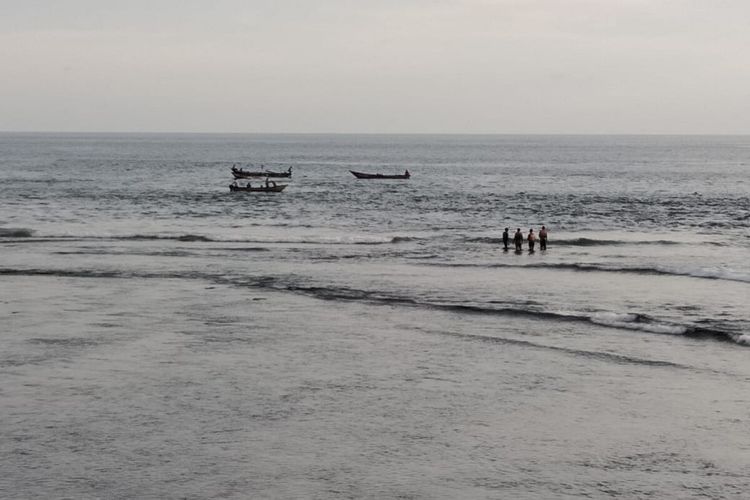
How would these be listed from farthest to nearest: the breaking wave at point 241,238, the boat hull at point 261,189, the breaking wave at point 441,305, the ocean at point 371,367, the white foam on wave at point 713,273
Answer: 1. the boat hull at point 261,189
2. the breaking wave at point 241,238
3. the white foam on wave at point 713,273
4. the breaking wave at point 441,305
5. the ocean at point 371,367

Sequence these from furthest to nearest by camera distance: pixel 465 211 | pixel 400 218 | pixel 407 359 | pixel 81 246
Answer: pixel 465 211, pixel 400 218, pixel 81 246, pixel 407 359

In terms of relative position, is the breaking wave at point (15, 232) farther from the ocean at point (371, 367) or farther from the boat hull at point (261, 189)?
the boat hull at point (261, 189)

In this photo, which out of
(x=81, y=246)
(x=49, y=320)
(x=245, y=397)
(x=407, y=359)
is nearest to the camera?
(x=245, y=397)

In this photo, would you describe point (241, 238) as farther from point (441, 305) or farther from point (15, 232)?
point (441, 305)

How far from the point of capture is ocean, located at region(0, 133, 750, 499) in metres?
18.1

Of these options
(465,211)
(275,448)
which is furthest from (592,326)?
(465,211)

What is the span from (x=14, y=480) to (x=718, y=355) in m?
18.4

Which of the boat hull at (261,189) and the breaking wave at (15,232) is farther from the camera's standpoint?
the boat hull at (261,189)

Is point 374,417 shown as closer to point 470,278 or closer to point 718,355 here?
point 718,355

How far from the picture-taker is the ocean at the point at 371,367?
18.1m

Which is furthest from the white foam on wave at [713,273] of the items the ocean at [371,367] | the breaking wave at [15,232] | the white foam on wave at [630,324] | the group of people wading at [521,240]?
the breaking wave at [15,232]

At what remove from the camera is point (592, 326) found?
31.1 metres

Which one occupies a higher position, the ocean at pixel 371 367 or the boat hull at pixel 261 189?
the ocean at pixel 371 367

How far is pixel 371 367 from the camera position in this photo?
25547mm
